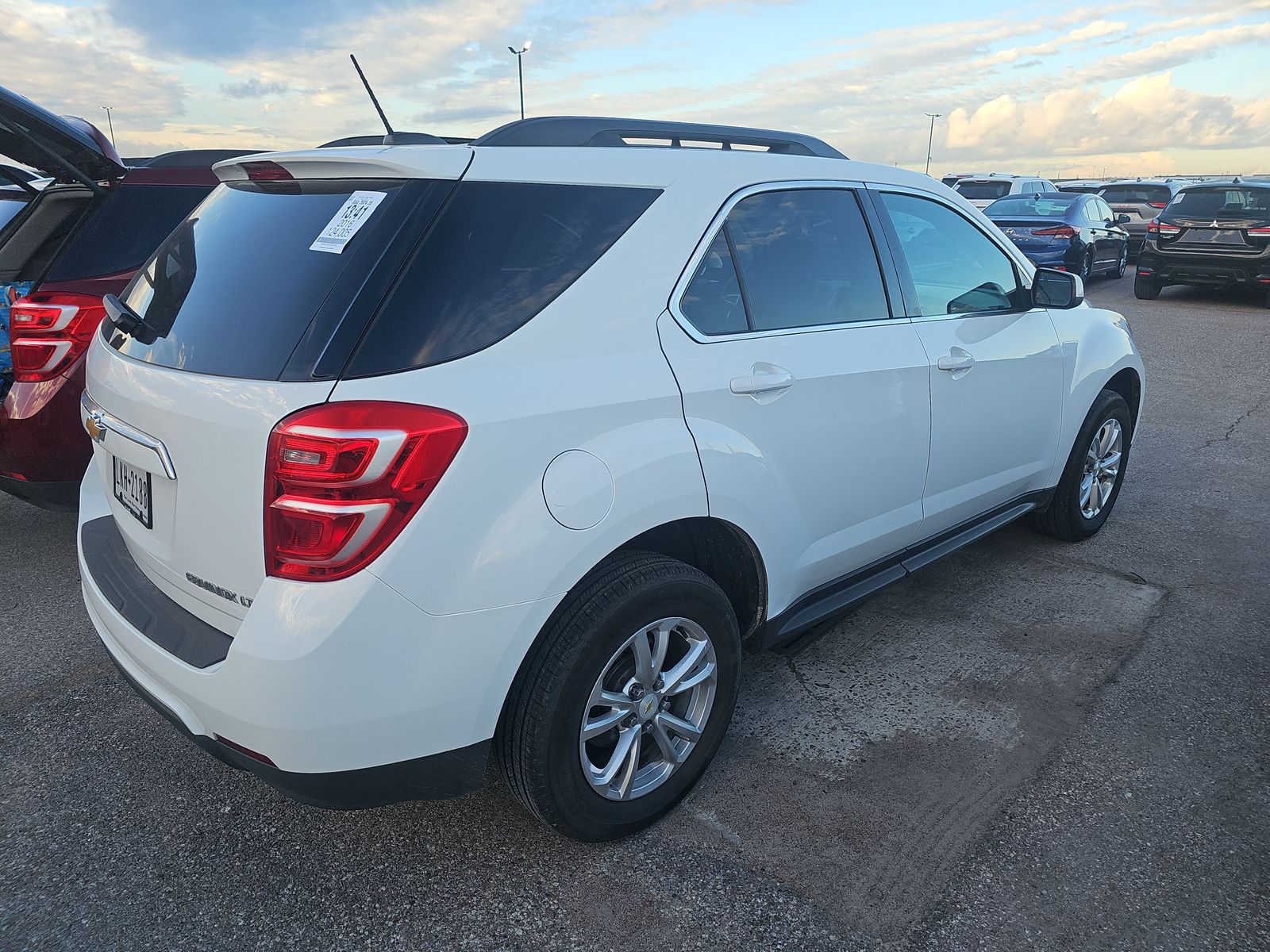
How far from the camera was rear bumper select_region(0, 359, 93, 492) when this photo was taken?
3.83 metres

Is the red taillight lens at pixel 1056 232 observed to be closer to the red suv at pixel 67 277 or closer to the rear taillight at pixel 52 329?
the red suv at pixel 67 277

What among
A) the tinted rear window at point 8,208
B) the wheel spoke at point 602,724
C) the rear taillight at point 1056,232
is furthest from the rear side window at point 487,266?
the rear taillight at point 1056,232

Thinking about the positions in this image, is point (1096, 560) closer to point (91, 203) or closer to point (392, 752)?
point (392, 752)

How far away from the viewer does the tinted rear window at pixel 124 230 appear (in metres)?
4.02

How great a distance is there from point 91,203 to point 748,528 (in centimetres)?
375

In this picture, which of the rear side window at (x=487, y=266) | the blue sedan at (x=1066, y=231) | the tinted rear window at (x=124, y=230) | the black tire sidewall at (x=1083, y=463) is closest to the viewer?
the rear side window at (x=487, y=266)

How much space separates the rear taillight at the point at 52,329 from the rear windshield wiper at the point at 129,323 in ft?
4.62

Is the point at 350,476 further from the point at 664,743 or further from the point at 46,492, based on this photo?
the point at 46,492

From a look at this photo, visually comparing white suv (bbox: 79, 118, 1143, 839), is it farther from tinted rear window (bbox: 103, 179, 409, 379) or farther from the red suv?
the red suv

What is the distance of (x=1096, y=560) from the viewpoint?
14.3 ft

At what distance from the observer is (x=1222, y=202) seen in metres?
12.3

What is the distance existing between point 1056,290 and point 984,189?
61.1ft

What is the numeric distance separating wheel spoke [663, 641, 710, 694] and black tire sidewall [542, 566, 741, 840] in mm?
45

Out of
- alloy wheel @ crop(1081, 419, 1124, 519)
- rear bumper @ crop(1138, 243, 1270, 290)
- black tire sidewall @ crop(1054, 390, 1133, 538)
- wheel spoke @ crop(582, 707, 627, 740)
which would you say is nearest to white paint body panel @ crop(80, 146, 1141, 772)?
wheel spoke @ crop(582, 707, 627, 740)
